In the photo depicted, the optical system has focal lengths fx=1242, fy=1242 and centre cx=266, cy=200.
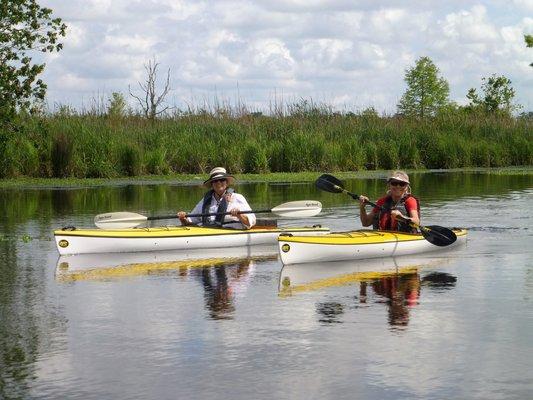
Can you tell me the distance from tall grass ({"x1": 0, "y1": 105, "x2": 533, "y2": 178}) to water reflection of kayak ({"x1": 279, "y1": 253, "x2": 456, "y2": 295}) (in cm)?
1414

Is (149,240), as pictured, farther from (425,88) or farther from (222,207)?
(425,88)

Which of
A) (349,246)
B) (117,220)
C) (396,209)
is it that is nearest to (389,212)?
(396,209)

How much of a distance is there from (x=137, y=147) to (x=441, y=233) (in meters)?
18.9

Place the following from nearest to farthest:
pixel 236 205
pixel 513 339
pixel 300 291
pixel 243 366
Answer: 1. pixel 243 366
2. pixel 513 339
3. pixel 300 291
4. pixel 236 205

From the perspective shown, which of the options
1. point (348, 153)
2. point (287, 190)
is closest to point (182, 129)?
point (348, 153)

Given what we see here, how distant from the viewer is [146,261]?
14766mm

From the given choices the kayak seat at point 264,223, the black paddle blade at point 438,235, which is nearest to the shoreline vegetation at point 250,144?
the kayak seat at point 264,223

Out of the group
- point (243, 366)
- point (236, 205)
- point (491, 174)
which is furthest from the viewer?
point (491, 174)

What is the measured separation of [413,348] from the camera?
897 centimetres

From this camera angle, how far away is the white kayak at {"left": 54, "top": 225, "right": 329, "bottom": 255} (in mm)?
15180

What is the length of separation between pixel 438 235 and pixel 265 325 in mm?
5306

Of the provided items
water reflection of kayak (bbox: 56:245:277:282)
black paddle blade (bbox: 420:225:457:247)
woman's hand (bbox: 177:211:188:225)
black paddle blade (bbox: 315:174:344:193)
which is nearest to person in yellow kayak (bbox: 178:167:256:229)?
woman's hand (bbox: 177:211:188:225)

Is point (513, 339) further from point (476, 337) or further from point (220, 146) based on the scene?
point (220, 146)

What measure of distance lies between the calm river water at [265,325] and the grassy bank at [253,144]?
1411 cm
